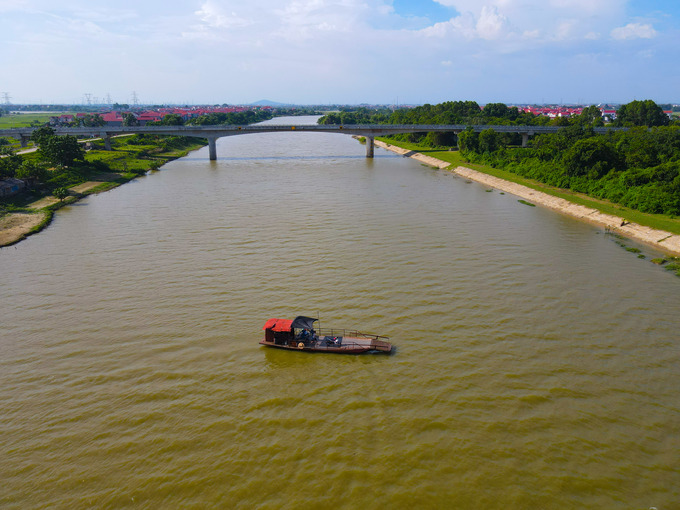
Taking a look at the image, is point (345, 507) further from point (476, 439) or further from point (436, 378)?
point (436, 378)

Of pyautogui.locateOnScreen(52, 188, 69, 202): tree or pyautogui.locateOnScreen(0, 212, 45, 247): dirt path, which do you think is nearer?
pyautogui.locateOnScreen(0, 212, 45, 247): dirt path

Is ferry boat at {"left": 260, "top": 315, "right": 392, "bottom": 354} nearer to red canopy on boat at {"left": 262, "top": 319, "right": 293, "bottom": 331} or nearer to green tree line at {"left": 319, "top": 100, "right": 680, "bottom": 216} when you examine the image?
red canopy on boat at {"left": 262, "top": 319, "right": 293, "bottom": 331}

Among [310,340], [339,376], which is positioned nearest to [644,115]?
[310,340]

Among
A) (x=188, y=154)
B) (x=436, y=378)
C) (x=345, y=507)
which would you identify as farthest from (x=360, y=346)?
(x=188, y=154)

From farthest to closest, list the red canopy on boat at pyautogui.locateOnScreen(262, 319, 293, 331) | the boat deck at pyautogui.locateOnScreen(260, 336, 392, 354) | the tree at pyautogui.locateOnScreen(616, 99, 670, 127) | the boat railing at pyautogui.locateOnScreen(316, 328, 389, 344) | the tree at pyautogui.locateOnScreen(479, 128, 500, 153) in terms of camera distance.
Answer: the tree at pyautogui.locateOnScreen(616, 99, 670, 127) → the tree at pyautogui.locateOnScreen(479, 128, 500, 153) → the boat railing at pyautogui.locateOnScreen(316, 328, 389, 344) → the red canopy on boat at pyautogui.locateOnScreen(262, 319, 293, 331) → the boat deck at pyautogui.locateOnScreen(260, 336, 392, 354)

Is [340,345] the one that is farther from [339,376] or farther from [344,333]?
[339,376]

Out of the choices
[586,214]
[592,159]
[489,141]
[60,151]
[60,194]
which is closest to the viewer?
[586,214]

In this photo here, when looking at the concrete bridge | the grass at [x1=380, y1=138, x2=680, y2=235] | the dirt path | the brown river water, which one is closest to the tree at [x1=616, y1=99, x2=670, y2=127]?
the concrete bridge
